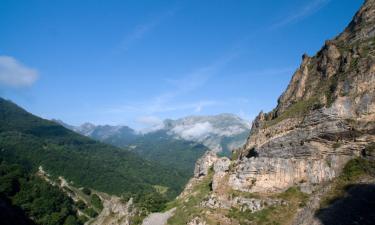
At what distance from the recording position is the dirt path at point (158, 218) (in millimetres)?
57963

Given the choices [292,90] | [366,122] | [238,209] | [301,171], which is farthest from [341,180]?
[292,90]

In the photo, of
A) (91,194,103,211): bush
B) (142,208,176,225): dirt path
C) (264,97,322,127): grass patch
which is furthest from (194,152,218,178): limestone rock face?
(91,194,103,211): bush

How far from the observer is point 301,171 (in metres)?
42.9

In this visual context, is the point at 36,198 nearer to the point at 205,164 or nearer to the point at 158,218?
the point at 158,218

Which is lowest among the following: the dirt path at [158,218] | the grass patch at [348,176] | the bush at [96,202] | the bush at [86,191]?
the bush at [96,202]

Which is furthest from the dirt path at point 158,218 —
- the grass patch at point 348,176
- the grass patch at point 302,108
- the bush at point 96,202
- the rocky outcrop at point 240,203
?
the bush at point 96,202

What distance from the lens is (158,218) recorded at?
6175 centimetres

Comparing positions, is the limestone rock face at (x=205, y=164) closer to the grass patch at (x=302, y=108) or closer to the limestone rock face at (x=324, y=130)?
the limestone rock face at (x=324, y=130)

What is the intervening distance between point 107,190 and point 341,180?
11650 cm

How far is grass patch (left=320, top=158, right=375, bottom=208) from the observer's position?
3656 cm

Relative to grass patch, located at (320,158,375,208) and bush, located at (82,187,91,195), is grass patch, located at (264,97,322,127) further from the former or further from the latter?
bush, located at (82,187,91,195)

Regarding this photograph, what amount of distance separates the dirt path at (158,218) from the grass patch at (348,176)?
29.0 metres

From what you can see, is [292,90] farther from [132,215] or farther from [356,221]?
[132,215]

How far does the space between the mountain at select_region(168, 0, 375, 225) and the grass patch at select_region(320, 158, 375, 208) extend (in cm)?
11
